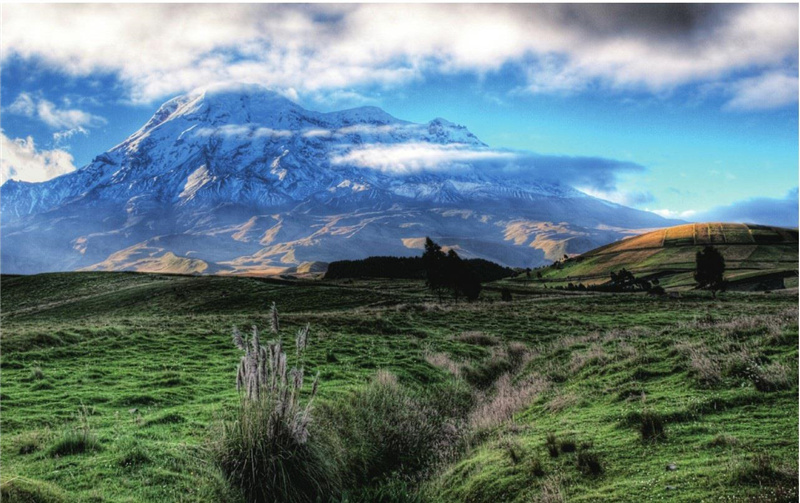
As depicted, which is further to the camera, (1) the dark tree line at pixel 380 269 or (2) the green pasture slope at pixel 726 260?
(1) the dark tree line at pixel 380 269

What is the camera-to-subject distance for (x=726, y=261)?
5925 inches

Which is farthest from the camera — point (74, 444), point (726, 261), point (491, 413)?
point (726, 261)

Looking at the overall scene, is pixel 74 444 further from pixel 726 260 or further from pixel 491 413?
pixel 726 260

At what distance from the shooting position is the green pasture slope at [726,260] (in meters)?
116

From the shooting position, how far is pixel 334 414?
13859 millimetres

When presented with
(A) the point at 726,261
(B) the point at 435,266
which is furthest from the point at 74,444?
(A) the point at 726,261

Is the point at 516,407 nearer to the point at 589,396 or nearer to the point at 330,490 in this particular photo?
the point at 589,396

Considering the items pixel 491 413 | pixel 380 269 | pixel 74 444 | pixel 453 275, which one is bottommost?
pixel 491 413

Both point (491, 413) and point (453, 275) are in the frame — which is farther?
point (453, 275)

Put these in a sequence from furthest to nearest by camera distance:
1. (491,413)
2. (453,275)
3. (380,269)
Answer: (380,269) → (453,275) → (491,413)

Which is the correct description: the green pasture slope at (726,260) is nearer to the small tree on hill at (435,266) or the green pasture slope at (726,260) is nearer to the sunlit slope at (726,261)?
the sunlit slope at (726,261)

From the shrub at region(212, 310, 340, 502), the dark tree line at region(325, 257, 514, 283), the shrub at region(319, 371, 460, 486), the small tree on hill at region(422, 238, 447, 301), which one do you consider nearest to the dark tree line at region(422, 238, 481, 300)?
the small tree on hill at region(422, 238, 447, 301)

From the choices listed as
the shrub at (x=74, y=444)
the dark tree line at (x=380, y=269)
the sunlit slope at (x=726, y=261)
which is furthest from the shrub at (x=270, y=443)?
the dark tree line at (x=380, y=269)

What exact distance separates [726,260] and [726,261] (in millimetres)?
2436
